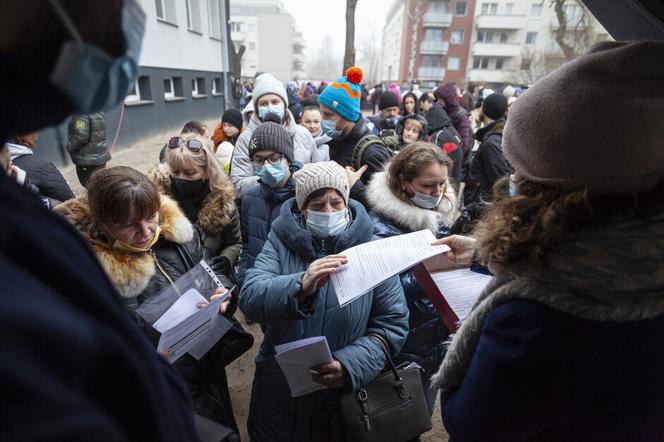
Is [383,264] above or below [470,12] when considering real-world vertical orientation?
below

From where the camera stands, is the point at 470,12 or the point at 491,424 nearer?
the point at 491,424

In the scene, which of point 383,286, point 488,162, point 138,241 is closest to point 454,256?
point 383,286

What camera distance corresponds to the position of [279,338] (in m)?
1.78

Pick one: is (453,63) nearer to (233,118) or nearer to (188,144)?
(233,118)

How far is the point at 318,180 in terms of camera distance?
1.88m

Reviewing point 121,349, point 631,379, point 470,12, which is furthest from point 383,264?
point 470,12

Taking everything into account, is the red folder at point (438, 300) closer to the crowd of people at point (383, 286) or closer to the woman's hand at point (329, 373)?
the crowd of people at point (383, 286)

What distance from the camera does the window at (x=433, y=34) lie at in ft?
152

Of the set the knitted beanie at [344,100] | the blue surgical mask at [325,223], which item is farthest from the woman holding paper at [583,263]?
the knitted beanie at [344,100]

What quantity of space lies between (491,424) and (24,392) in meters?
0.99

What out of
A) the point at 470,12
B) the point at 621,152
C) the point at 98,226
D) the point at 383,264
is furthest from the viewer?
the point at 470,12

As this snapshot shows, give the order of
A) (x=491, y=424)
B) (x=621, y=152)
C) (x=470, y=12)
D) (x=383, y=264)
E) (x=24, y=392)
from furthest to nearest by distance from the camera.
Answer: (x=470, y=12), (x=383, y=264), (x=491, y=424), (x=621, y=152), (x=24, y=392)

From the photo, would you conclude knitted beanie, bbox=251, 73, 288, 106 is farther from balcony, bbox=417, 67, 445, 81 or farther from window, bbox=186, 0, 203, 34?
balcony, bbox=417, 67, 445, 81

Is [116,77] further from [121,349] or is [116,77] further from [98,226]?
[98,226]
